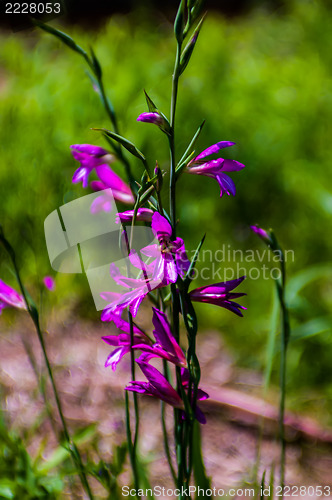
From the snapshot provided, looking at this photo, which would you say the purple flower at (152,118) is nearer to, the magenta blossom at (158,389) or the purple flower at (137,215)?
the purple flower at (137,215)

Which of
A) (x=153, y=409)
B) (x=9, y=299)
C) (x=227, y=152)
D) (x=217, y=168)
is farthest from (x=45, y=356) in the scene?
(x=227, y=152)

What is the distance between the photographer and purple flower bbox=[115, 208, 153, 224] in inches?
21.1

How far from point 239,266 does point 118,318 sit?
1296 mm

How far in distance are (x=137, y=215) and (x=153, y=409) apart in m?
1.02

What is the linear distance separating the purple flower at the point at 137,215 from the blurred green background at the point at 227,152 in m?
0.79

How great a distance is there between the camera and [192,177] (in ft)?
6.58

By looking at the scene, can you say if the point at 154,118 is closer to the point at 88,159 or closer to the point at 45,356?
the point at 88,159

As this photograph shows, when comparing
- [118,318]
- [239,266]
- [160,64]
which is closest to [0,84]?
[160,64]

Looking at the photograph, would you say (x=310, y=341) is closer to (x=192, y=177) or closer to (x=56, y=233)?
(x=192, y=177)

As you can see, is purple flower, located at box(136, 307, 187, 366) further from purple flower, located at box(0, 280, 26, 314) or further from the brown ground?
the brown ground

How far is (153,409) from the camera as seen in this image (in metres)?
1.44

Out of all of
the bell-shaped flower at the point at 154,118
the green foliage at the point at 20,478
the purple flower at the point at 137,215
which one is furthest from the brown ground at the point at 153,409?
the bell-shaped flower at the point at 154,118

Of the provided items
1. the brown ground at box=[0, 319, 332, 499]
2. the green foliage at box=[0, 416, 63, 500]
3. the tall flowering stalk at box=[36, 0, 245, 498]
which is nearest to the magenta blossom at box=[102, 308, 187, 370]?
the tall flowering stalk at box=[36, 0, 245, 498]

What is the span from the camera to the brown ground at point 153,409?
1.26 m
